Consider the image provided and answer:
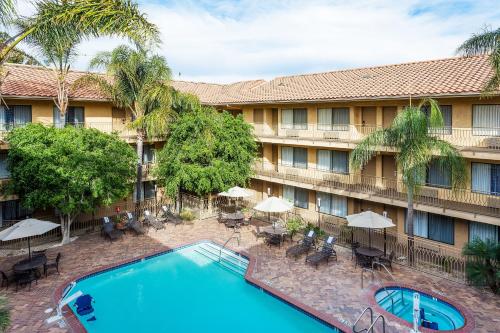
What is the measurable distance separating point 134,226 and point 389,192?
1580 cm

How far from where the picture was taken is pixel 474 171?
19.2 meters

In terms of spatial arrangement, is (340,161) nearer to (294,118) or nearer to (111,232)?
(294,118)

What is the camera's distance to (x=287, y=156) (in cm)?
2859

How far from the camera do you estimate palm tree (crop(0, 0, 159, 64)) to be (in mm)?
13188

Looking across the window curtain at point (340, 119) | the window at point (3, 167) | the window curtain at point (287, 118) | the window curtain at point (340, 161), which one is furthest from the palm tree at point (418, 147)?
the window at point (3, 167)

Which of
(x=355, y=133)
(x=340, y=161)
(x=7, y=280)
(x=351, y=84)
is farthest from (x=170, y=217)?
(x=351, y=84)

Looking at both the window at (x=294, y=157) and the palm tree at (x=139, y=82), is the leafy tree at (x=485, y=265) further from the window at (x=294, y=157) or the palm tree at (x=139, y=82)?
the palm tree at (x=139, y=82)

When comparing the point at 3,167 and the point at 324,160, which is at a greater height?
the point at 324,160

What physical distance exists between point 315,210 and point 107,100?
55.0ft

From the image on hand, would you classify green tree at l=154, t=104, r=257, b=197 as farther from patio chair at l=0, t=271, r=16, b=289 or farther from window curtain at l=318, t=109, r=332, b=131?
patio chair at l=0, t=271, r=16, b=289

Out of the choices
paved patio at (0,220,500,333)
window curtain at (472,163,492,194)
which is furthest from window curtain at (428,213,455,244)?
paved patio at (0,220,500,333)

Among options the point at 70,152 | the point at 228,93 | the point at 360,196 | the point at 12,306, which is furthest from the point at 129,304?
the point at 228,93

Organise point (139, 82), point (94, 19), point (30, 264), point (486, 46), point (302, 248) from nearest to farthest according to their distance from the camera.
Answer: point (94, 19) < point (486, 46) < point (30, 264) < point (302, 248) < point (139, 82)

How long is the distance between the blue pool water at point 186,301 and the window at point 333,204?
28.7 ft
